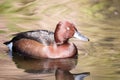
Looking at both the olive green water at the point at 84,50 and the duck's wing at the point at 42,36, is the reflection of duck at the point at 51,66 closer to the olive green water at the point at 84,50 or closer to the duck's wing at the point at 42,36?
the olive green water at the point at 84,50

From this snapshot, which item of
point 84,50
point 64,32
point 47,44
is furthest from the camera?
point 84,50

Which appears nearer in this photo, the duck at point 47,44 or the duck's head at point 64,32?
the duck at point 47,44

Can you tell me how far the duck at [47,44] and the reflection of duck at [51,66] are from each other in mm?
128

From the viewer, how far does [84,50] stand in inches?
478

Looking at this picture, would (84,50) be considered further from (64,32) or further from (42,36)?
(42,36)

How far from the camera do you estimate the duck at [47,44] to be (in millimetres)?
11625

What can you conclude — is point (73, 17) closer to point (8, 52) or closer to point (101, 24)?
point (101, 24)

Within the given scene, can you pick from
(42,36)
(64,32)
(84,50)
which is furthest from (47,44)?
(84,50)

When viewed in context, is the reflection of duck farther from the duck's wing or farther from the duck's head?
the duck's head

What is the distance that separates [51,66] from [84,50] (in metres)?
1.26

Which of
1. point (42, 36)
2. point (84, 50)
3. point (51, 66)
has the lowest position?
point (84, 50)

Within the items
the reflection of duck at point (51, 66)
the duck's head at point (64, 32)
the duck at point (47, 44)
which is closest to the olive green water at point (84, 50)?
the reflection of duck at point (51, 66)

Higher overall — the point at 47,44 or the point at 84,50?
the point at 47,44

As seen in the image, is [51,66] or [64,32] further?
[64,32]
